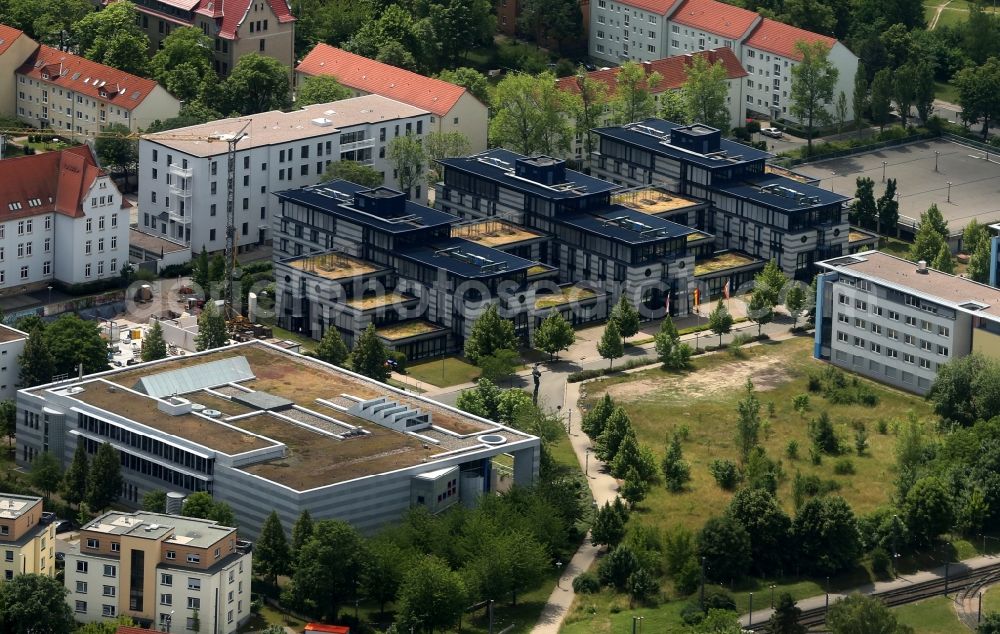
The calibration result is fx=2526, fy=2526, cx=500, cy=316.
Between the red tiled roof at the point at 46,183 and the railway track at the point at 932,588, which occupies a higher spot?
the red tiled roof at the point at 46,183

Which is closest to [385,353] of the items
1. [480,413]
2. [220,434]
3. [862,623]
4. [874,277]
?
[480,413]

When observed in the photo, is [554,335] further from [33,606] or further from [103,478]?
[33,606]

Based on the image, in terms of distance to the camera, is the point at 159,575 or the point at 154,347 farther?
the point at 154,347

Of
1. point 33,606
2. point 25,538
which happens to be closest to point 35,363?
point 25,538

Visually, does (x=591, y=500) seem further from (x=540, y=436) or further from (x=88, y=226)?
(x=88, y=226)

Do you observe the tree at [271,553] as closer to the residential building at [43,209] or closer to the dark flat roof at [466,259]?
the dark flat roof at [466,259]

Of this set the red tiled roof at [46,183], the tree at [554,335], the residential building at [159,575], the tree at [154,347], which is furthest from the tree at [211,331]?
the residential building at [159,575]

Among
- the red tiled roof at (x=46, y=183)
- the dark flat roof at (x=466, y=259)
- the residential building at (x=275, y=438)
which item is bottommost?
the residential building at (x=275, y=438)
